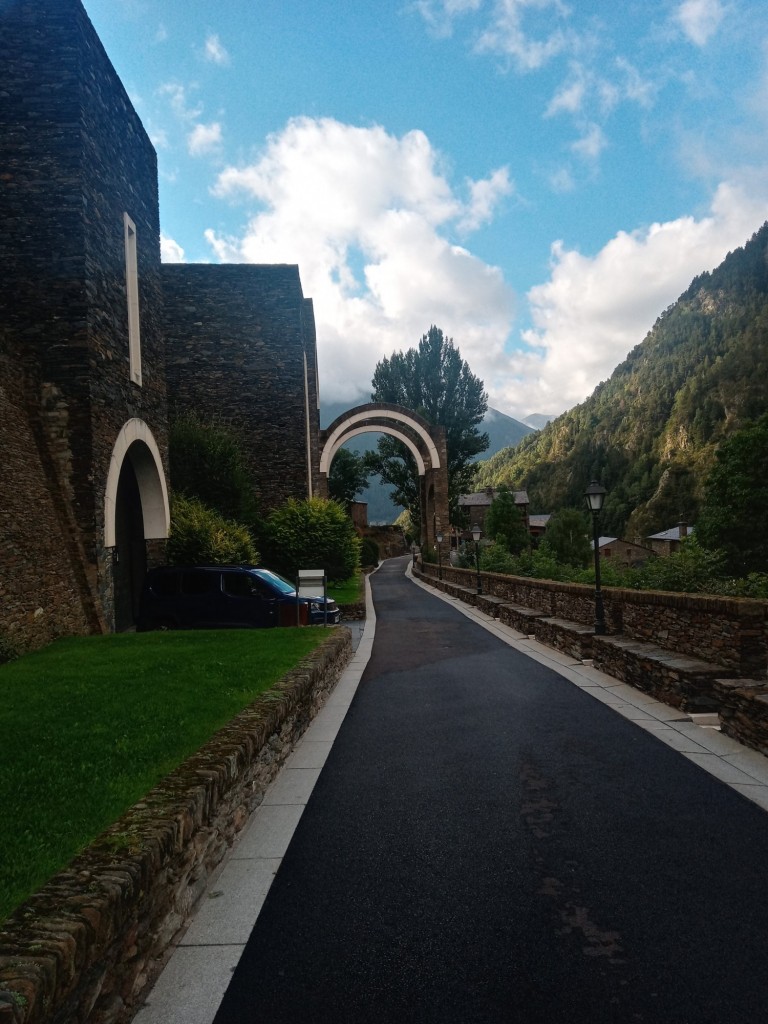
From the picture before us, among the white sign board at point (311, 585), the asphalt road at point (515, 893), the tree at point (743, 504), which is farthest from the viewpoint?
the tree at point (743, 504)

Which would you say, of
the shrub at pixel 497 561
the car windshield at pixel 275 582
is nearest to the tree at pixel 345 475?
the shrub at pixel 497 561

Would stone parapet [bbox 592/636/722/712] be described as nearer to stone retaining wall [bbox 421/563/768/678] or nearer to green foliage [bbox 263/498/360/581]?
stone retaining wall [bbox 421/563/768/678]

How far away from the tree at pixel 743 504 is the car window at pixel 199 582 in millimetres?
37737

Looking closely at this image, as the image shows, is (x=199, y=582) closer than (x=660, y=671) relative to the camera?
No

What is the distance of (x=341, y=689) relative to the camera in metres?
8.88

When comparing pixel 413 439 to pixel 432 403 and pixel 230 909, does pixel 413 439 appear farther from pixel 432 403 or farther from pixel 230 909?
pixel 230 909

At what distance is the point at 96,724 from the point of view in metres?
5.34

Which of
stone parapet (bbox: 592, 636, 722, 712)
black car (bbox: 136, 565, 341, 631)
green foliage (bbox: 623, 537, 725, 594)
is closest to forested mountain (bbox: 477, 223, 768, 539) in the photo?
green foliage (bbox: 623, 537, 725, 594)

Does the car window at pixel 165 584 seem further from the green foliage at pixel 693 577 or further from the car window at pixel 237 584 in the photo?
the green foliage at pixel 693 577

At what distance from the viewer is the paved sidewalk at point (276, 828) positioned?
2.64 meters

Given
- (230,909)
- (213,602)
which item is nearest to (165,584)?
(213,602)

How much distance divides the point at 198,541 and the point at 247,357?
13.7 meters

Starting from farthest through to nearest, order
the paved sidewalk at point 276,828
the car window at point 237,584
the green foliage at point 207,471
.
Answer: the green foliage at point 207,471
the car window at point 237,584
the paved sidewalk at point 276,828

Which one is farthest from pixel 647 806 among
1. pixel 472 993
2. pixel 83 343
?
pixel 83 343
